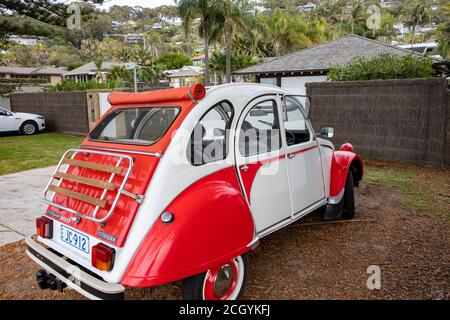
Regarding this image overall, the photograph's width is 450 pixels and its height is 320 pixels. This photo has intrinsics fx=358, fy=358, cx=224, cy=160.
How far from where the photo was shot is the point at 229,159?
2902 mm

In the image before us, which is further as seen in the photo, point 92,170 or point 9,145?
point 9,145

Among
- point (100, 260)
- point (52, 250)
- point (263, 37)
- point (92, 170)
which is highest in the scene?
point (263, 37)

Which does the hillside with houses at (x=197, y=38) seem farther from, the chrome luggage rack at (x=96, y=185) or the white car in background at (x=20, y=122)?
the chrome luggage rack at (x=96, y=185)

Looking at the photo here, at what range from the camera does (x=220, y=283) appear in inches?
106

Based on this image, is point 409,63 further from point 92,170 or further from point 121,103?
point 92,170

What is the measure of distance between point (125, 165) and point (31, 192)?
457 cm

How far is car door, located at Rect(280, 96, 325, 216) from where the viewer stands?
353cm

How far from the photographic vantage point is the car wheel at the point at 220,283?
2.48m

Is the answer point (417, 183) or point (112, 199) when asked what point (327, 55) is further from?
point (112, 199)

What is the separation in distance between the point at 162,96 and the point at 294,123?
5.12 feet

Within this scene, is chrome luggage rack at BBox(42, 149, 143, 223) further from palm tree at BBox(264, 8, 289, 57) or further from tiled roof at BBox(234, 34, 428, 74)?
palm tree at BBox(264, 8, 289, 57)

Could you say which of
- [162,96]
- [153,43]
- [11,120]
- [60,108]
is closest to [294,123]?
[162,96]

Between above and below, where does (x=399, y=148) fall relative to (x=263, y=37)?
below
